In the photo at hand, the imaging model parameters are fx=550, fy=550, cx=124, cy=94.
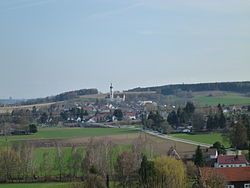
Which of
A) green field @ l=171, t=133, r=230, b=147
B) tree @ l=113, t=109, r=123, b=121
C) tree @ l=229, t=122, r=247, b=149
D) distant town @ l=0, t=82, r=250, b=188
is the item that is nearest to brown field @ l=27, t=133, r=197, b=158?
distant town @ l=0, t=82, r=250, b=188

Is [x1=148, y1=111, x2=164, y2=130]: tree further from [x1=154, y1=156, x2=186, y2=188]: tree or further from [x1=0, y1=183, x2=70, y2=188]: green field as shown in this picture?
[x1=154, y1=156, x2=186, y2=188]: tree

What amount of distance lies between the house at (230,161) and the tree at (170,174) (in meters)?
9.14

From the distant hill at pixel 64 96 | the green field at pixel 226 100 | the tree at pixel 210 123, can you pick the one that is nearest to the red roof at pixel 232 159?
the tree at pixel 210 123

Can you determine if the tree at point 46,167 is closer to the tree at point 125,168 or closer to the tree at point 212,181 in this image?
the tree at point 125,168

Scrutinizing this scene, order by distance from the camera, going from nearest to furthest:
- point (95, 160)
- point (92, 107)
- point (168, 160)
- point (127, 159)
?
1. point (168, 160)
2. point (127, 159)
3. point (95, 160)
4. point (92, 107)

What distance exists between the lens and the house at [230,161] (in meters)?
42.0

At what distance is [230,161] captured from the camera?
42562mm

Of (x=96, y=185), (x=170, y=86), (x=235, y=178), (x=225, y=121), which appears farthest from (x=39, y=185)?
(x=170, y=86)

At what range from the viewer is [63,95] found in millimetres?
171875

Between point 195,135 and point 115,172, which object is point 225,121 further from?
point 115,172

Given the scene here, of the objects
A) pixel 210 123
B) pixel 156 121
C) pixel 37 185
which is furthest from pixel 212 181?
pixel 156 121

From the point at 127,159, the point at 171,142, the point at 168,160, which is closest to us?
the point at 168,160

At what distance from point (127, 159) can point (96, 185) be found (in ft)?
31.2

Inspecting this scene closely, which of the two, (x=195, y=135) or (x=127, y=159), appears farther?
(x=195, y=135)
